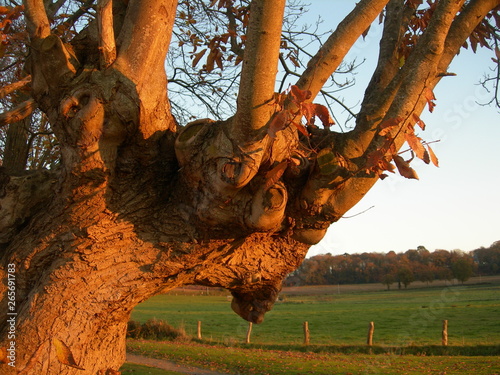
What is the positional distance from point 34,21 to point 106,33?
1.95 ft

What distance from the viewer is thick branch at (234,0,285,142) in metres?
2.36

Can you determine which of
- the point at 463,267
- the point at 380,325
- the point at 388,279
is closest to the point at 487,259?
the point at 463,267

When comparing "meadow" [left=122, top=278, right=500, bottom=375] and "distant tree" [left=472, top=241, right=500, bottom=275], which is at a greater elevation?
"distant tree" [left=472, top=241, right=500, bottom=275]

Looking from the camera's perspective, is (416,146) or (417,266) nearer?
(416,146)

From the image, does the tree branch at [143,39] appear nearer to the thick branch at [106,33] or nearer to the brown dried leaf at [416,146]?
the thick branch at [106,33]

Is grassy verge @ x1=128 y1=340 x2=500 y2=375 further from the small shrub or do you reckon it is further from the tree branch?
the tree branch

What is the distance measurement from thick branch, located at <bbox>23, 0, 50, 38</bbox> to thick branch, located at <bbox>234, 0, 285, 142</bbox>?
1.61 m

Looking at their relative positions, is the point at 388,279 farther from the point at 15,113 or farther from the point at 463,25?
the point at 15,113

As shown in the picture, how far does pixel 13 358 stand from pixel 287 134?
7.32 feet

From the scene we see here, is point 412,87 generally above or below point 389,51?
below

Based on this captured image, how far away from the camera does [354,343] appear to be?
83.3 feet

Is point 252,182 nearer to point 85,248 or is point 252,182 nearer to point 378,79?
point 85,248

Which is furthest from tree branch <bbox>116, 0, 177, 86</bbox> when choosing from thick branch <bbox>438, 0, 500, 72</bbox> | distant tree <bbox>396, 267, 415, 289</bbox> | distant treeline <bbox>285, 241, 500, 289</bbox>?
distant tree <bbox>396, 267, 415, 289</bbox>

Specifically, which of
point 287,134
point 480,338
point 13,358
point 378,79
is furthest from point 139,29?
point 480,338
